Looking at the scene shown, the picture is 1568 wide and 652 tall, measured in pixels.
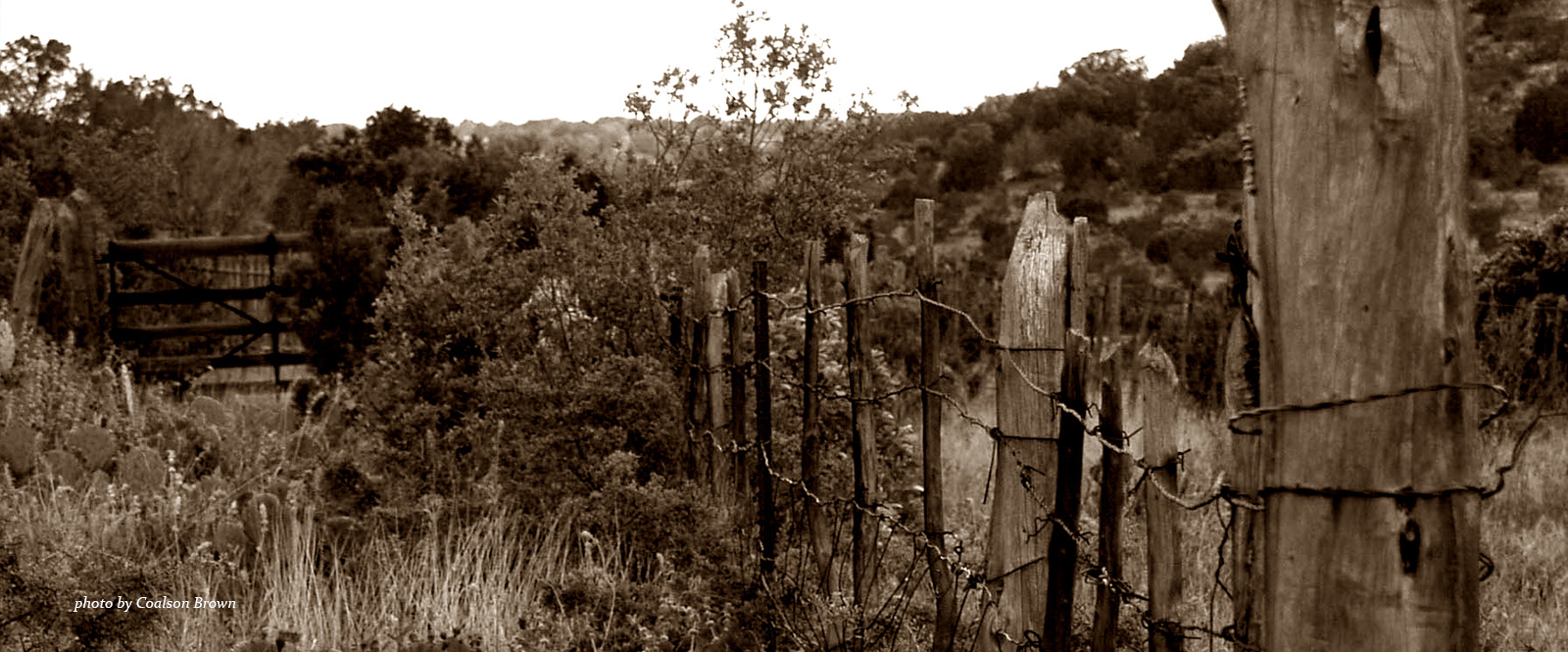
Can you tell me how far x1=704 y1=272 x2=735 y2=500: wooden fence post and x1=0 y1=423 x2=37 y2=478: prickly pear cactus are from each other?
355 centimetres

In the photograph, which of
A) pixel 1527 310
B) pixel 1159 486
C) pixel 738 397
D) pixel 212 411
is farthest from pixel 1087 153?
pixel 1159 486

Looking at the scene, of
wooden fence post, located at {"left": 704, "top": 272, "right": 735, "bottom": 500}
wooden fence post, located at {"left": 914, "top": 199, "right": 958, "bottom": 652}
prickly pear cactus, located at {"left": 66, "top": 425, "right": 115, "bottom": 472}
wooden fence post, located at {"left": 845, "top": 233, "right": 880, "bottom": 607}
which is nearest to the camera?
wooden fence post, located at {"left": 914, "top": 199, "right": 958, "bottom": 652}

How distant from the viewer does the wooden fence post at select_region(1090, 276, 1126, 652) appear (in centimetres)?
246

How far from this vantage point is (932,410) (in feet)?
11.6

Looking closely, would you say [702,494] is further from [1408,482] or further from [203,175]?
[203,175]

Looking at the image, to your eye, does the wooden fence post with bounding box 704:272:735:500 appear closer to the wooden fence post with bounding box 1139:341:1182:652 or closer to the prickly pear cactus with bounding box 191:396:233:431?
the wooden fence post with bounding box 1139:341:1182:652

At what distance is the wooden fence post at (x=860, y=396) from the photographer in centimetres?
391

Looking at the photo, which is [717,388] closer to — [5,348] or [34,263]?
[5,348]

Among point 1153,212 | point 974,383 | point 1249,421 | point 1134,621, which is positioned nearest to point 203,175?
point 1153,212

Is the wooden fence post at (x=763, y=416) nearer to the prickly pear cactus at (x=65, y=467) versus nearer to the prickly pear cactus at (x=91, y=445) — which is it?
the prickly pear cactus at (x=65, y=467)

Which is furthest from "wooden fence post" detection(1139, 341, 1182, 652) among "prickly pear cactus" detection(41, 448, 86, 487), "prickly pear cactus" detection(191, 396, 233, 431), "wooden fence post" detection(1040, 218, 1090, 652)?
"prickly pear cactus" detection(191, 396, 233, 431)

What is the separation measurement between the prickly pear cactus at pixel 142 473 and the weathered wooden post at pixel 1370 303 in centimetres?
569

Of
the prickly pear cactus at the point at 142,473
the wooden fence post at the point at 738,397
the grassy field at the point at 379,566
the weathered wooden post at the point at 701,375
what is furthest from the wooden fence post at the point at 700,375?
the prickly pear cactus at the point at 142,473

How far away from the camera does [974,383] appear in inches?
468
